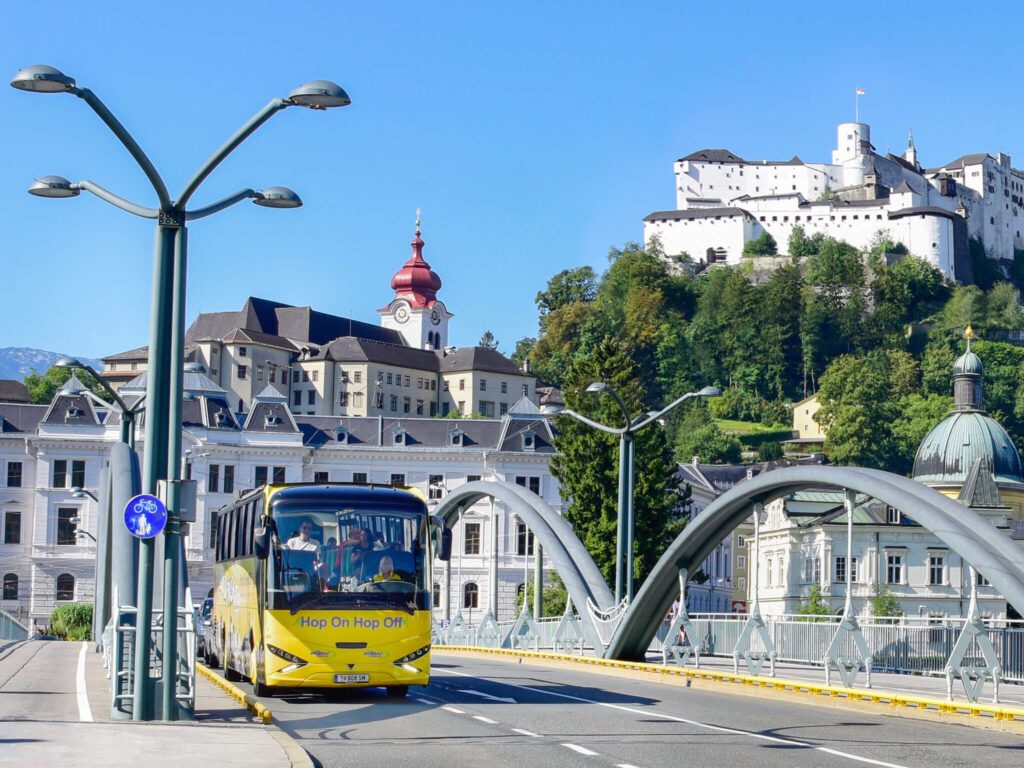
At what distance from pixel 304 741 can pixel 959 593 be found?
71363 millimetres

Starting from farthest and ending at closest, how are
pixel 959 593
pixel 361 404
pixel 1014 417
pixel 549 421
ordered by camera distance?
pixel 1014 417, pixel 361 404, pixel 549 421, pixel 959 593

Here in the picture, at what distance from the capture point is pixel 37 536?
3627 inches

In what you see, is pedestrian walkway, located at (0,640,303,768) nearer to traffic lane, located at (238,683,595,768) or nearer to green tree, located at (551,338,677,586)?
traffic lane, located at (238,683,595,768)

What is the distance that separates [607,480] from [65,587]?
3508cm

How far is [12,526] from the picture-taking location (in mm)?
93125

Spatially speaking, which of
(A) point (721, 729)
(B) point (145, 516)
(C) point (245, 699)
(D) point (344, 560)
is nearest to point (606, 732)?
(A) point (721, 729)

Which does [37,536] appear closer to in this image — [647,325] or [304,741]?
[304,741]

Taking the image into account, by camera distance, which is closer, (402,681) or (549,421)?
(402,681)

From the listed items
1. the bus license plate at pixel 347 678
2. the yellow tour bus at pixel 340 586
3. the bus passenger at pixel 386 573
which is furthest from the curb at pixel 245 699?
the bus passenger at pixel 386 573

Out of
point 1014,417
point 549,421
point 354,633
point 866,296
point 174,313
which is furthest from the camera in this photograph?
point 866,296

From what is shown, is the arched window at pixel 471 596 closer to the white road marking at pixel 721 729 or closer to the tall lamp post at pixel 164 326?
the white road marking at pixel 721 729

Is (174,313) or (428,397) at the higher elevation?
(428,397)

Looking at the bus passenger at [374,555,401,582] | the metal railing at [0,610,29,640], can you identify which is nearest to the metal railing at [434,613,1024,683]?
the bus passenger at [374,555,401,582]

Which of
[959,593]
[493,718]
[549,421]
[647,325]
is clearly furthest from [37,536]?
[647,325]
